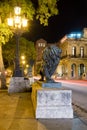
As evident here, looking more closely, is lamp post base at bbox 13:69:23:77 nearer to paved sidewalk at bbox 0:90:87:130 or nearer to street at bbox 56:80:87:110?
street at bbox 56:80:87:110

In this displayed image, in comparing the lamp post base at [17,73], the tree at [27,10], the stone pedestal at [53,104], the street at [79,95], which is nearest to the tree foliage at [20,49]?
the street at [79,95]

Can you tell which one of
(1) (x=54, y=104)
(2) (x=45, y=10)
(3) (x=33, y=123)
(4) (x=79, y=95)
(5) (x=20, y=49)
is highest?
(2) (x=45, y=10)

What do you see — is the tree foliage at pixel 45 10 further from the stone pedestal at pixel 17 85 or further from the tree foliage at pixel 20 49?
the tree foliage at pixel 20 49

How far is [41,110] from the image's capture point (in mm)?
9914

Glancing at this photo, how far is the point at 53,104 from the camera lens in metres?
9.99

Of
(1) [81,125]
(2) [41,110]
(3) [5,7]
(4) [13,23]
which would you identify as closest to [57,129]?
(1) [81,125]

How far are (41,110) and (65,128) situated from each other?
151cm

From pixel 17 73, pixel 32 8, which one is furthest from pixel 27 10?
pixel 17 73

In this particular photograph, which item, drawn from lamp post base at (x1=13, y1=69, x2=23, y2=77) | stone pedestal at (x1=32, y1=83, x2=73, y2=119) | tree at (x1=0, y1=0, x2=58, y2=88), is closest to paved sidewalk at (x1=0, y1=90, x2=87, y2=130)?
stone pedestal at (x1=32, y1=83, x2=73, y2=119)

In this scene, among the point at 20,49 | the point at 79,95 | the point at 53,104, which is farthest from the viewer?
the point at 20,49

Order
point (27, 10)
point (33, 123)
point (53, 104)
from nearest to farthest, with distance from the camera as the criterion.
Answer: point (33, 123) → point (53, 104) → point (27, 10)

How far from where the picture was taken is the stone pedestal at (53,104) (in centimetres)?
990

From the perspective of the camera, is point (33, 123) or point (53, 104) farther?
point (53, 104)

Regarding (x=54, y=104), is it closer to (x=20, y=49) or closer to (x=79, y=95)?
(x=79, y=95)
